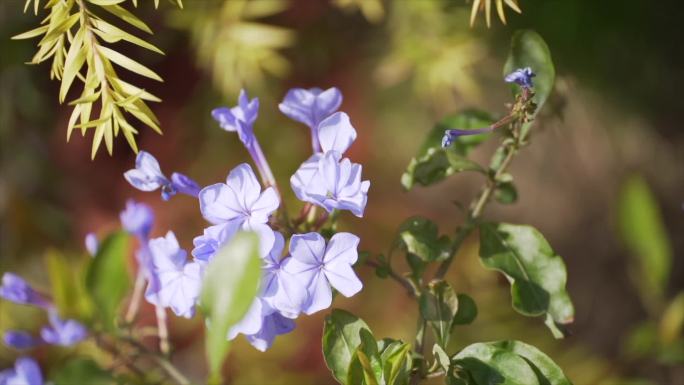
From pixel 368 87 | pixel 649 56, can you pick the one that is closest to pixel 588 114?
pixel 649 56

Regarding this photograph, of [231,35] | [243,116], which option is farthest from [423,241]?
[231,35]

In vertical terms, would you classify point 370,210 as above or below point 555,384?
below

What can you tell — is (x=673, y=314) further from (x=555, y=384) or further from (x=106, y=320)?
(x=106, y=320)

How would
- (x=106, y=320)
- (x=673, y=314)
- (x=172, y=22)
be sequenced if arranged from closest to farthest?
(x=106, y=320)
(x=673, y=314)
(x=172, y=22)

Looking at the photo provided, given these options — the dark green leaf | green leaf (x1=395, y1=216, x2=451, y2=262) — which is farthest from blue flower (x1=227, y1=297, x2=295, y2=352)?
the dark green leaf

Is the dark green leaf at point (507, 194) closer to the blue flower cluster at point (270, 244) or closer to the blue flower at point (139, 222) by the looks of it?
the blue flower cluster at point (270, 244)

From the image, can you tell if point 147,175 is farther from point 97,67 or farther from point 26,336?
point 26,336

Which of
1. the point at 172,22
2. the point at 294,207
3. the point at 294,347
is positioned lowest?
the point at 294,347
